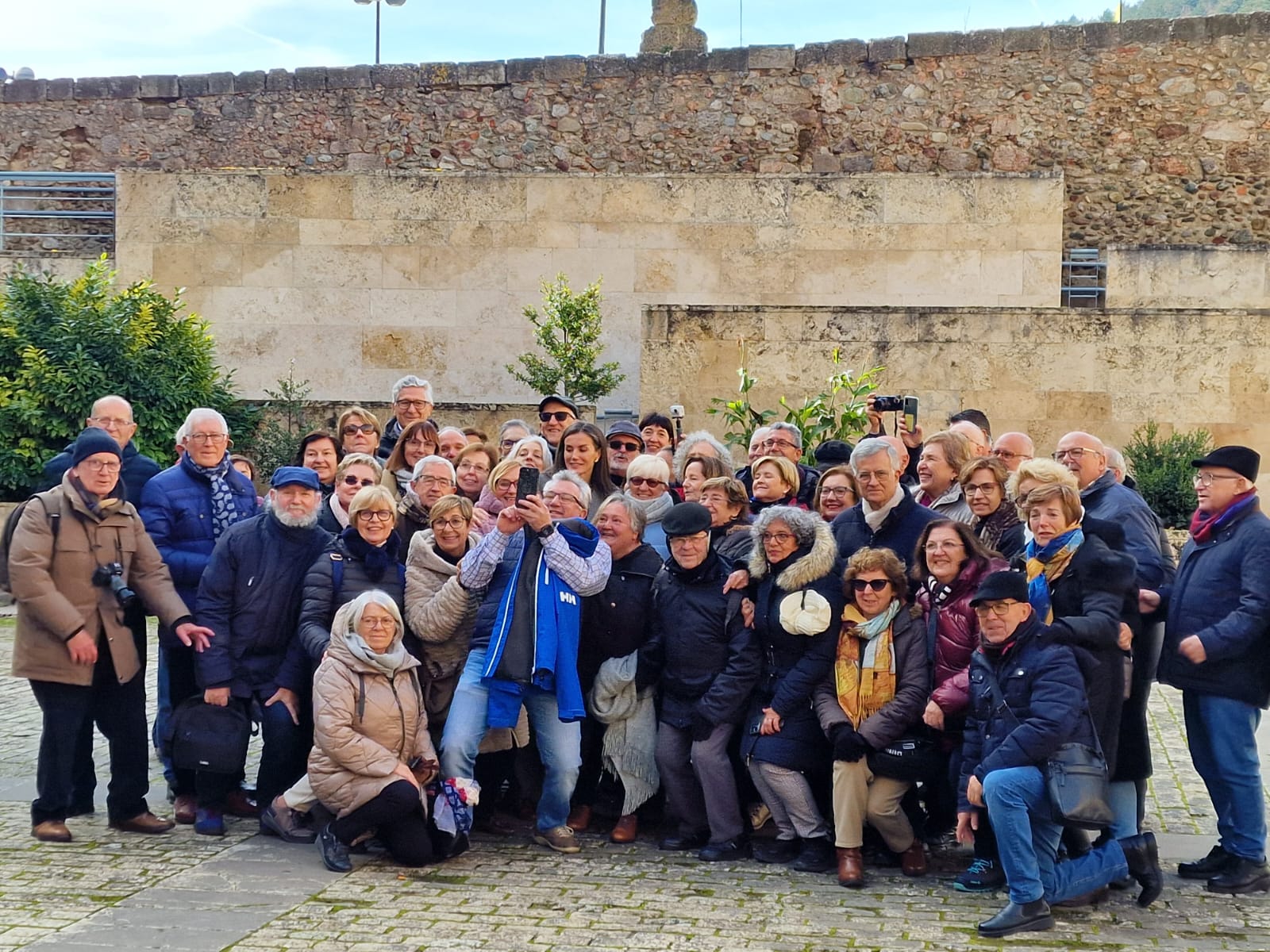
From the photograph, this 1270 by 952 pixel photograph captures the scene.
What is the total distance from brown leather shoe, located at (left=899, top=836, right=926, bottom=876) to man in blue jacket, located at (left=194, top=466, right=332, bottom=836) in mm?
2821

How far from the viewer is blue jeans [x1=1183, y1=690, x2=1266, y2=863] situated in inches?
242

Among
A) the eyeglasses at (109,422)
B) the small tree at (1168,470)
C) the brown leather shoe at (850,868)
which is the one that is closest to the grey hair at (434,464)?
the eyeglasses at (109,422)

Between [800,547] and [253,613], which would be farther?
[253,613]

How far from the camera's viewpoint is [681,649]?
22.0 feet

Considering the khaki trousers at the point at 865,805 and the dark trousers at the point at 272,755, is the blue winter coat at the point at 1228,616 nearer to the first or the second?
the khaki trousers at the point at 865,805

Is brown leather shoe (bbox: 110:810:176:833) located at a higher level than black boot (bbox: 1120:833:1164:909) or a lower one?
lower

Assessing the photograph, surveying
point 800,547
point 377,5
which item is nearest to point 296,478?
point 800,547

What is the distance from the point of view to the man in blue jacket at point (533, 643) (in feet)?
21.8

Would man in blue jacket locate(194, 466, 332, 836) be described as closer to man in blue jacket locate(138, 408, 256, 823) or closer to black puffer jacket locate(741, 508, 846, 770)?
man in blue jacket locate(138, 408, 256, 823)

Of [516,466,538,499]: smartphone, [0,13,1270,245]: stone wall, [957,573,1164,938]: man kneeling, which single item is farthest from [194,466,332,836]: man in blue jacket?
[0,13,1270,245]: stone wall

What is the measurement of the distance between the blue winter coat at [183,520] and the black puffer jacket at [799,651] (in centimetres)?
280

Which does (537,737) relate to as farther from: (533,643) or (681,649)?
(681,649)

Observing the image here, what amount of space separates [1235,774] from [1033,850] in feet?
3.50

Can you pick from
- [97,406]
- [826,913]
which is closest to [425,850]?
[826,913]
